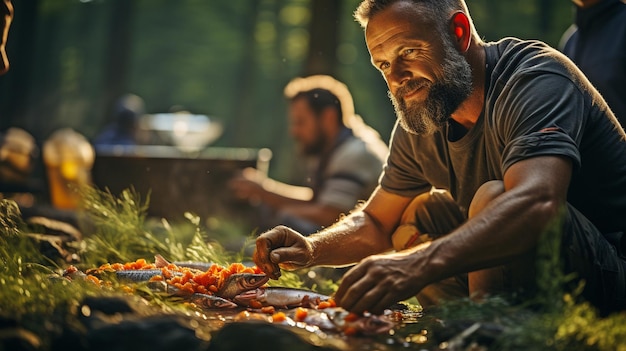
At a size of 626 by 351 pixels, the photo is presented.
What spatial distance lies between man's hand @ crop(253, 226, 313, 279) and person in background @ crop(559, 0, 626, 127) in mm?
3270

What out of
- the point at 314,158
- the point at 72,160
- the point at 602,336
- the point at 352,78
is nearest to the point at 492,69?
the point at 602,336

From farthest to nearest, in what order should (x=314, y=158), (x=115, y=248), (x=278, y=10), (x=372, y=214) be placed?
(x=278, y=10), (x=314, y=158), (x=115, y=248), (x=372, y=214)

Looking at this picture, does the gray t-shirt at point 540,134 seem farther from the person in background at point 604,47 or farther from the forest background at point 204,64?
the forest background at point 204,64

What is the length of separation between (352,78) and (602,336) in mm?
36457

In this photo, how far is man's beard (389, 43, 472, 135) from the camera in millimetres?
4414

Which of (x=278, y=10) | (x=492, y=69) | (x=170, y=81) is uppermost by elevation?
(x=492, y=69)

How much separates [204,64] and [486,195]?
Result: 38.3 m

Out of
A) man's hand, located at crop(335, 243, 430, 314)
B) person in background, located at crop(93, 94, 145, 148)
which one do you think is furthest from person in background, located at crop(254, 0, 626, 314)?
person in background, located at crop(93, 94, 145, 148)

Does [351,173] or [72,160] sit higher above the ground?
[351,173]

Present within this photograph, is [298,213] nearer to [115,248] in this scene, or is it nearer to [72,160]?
[115,248]

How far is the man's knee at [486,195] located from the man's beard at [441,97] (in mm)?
728

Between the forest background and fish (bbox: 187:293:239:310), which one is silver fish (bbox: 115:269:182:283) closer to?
fish (bbox: 187:293:239:310)

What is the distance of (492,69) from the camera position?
4.46 m

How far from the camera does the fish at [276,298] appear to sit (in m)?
4.31
